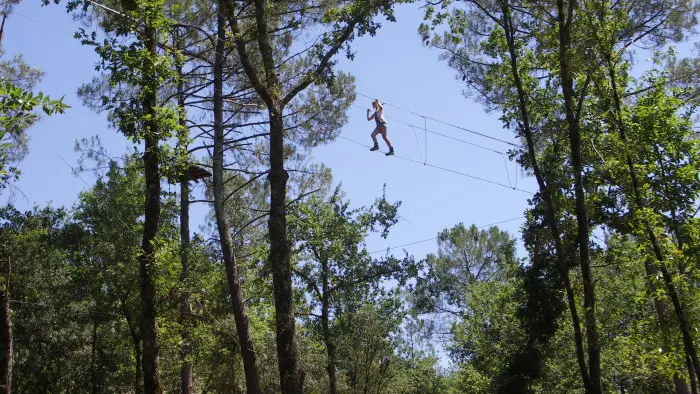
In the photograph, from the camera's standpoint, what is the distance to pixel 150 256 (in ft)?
29.3

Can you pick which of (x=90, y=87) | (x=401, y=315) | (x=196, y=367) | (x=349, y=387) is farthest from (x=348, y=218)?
(x=90, y=87)

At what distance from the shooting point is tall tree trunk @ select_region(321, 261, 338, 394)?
744 inches

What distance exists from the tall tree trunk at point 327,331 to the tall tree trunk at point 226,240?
19.8ft

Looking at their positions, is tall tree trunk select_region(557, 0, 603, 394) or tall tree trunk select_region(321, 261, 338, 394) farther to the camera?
tall tree trunk select_region(321, 261, 338, 394)

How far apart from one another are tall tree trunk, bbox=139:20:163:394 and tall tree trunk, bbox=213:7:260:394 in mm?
3435

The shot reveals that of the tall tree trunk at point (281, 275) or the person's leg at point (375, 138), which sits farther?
the person's leg at point (375, 138)

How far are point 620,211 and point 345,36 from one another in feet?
21.2

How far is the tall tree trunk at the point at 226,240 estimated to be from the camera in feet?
41.4

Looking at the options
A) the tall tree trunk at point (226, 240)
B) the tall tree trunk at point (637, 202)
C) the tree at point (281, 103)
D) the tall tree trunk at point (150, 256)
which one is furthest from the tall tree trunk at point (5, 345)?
the tall tree trunk at point (637, 202)

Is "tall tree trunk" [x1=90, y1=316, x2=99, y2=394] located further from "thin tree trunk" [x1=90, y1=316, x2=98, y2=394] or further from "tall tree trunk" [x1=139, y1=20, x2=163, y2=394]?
"tall tree trunk" [x1=139, y1=20, x2=163, y2=394]

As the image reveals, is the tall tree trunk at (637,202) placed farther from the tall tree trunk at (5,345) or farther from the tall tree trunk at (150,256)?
the tall tree trunk at (5,345)

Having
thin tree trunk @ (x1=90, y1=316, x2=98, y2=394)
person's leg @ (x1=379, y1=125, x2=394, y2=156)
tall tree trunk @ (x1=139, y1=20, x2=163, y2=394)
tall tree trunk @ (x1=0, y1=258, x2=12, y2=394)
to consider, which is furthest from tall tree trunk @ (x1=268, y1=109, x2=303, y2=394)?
thin tree trunk @ (x1=90, y1=316, x2=98, y2=394)

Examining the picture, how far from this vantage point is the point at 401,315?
20.2m

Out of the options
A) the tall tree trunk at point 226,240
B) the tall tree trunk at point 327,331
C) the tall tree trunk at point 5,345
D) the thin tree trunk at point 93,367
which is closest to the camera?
the tall tree trunk at point 5,345
